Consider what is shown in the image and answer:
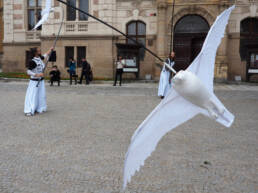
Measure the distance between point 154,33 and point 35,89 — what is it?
1449 cm

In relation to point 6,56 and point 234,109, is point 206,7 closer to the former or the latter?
point 234,109

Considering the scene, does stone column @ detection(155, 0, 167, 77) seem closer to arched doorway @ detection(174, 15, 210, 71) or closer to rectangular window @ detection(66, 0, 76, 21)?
arched doorway @ detection(174, 15, 210, 71)

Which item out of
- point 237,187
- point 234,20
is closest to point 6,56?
point 234,20

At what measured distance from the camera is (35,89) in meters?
9.19

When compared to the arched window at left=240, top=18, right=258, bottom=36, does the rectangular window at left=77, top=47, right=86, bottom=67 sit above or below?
below

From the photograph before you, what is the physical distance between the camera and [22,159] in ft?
15.8

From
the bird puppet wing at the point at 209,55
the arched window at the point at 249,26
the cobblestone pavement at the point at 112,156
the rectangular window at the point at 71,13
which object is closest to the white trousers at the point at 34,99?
the cobblestone pavement at the point at 112,156

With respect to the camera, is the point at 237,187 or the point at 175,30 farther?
the point at 175,30

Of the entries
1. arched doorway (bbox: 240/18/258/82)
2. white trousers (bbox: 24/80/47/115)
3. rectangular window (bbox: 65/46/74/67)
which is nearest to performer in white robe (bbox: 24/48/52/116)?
white trousers (bbox: 24/80/47/115)

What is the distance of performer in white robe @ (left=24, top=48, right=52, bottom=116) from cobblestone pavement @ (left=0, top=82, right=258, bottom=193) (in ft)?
1.35

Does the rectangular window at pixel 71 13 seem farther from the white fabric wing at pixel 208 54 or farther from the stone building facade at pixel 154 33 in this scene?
the white fabric wing at pixel 208 54

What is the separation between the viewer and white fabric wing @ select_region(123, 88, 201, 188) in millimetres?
2361

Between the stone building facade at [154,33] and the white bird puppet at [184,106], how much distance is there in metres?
18.7

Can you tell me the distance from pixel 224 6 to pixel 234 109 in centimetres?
1218
